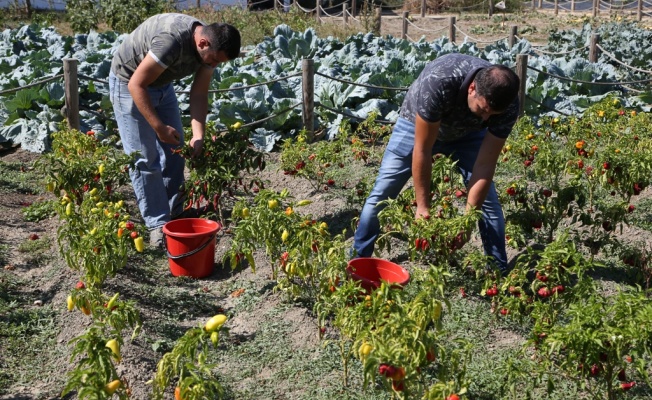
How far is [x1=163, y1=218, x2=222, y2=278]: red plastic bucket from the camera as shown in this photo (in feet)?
15.4

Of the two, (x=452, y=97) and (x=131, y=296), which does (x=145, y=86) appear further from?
(x=452, y=97)

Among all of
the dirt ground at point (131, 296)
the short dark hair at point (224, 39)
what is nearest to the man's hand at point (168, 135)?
the short dark hair at point (224, 39)

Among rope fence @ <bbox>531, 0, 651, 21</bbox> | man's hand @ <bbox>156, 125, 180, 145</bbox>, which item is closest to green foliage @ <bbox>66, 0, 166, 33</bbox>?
man's hand @ <bbox>156, 125, 180, 145</bbox>

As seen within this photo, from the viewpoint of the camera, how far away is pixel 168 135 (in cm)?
497

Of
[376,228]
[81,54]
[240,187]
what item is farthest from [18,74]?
[376,228]

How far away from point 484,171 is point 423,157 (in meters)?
0.38

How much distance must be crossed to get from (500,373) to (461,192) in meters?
1.24

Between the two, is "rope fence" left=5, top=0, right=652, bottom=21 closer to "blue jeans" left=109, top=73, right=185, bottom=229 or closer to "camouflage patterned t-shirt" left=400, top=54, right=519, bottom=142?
"blue jeans" left=109, top=73, right=185, bottom=229

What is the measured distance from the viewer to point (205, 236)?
15.5 feet

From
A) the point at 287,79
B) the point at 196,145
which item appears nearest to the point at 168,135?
the point at 196,145

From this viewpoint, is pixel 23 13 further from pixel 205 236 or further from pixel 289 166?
pixel 205 236

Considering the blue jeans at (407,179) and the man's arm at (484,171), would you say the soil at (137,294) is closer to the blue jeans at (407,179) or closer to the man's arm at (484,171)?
the blue jeans at (407,179)

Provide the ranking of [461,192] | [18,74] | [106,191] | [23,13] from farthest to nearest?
[23,13], [18,74], [106,191], [461,192]

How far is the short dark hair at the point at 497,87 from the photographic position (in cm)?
349
